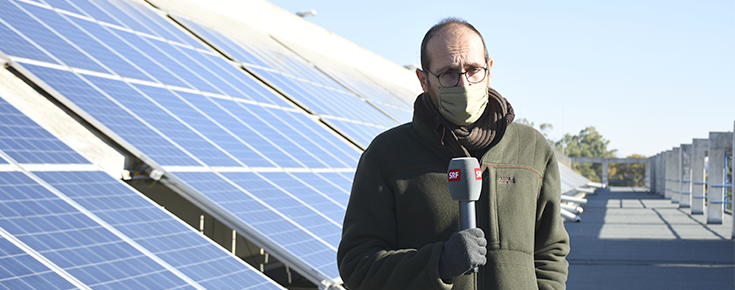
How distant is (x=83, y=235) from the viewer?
16.0 feet

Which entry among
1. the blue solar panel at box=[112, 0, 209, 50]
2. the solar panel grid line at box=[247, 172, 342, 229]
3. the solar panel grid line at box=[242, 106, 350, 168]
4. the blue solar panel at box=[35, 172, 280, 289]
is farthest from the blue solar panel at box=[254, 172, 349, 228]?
the blue solar panel at box=[112, 0, 209, 50]

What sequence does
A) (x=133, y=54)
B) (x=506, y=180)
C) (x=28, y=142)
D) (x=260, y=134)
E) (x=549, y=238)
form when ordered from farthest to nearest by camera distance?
1. (x=133, y=54)
2. (x=260, y=134)
3. (x=28, y=142)
4. (x=549, y=238)
5. (x=506, y=180)

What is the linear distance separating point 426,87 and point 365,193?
51cm

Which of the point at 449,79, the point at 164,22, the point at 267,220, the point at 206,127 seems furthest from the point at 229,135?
the point at 449,79

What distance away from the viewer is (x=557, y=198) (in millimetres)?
2906

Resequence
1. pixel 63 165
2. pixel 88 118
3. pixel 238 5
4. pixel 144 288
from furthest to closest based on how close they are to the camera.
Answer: pixel 238 5 < pixel 88 118 < pixel 63 165 < pixel 144 288

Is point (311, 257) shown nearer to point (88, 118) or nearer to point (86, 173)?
point (86, 173)

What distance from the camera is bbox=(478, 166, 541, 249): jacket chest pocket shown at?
8.73ft

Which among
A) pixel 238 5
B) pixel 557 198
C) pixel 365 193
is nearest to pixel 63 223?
pixel 365 193

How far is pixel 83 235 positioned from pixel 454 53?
3.44 metres

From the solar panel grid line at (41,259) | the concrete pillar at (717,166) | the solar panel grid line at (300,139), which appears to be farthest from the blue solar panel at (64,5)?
the concrete pillar at (717,166)

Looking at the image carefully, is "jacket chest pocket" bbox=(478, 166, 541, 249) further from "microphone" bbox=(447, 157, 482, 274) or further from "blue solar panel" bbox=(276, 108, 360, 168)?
"blue solar panel" bbox=(276, 108, 360, 168)

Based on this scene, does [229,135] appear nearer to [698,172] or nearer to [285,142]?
[285,142]

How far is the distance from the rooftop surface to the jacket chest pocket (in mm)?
9962
